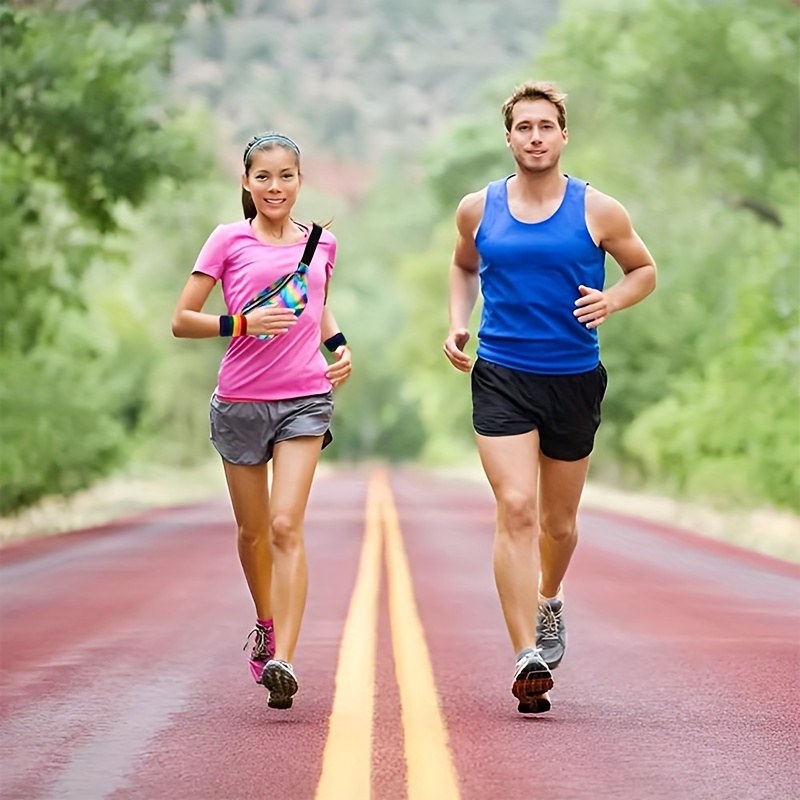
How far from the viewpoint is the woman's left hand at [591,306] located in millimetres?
7230

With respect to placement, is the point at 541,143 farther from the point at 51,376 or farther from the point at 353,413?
the point at 353,413

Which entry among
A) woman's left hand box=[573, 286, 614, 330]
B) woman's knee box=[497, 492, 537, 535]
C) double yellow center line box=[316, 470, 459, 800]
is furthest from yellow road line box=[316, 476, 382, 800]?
woman's left hand box=[573, 286, 614, 330]

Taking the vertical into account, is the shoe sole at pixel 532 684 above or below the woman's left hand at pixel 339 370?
below

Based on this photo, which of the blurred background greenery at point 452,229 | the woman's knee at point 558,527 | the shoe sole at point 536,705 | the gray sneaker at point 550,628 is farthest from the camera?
the blurred background greenery at point 452,229

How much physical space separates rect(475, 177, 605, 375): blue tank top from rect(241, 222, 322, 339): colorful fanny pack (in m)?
0.71

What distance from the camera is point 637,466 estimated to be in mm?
40531

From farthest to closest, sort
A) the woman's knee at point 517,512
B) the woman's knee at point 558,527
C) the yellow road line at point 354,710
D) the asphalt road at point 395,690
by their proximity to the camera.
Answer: the woman's knee at point 558,527 → the woman's knee at point 517,512 → the asphalt road at point 395,690 → the yellow road line at point 354,710

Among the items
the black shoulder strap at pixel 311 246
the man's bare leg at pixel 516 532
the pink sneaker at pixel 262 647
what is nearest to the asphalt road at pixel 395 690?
the pink sneaker at pixel 262 647

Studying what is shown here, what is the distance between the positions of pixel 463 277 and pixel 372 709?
1864 mm

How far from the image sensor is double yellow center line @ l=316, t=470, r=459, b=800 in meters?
5.79

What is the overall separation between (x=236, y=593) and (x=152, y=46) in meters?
10.7

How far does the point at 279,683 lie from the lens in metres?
7.07

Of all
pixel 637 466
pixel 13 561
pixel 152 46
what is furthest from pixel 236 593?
pixel 637 466

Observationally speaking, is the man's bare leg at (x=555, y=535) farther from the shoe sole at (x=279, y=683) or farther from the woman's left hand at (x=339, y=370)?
the shoe sole at (x=279, y=683)
